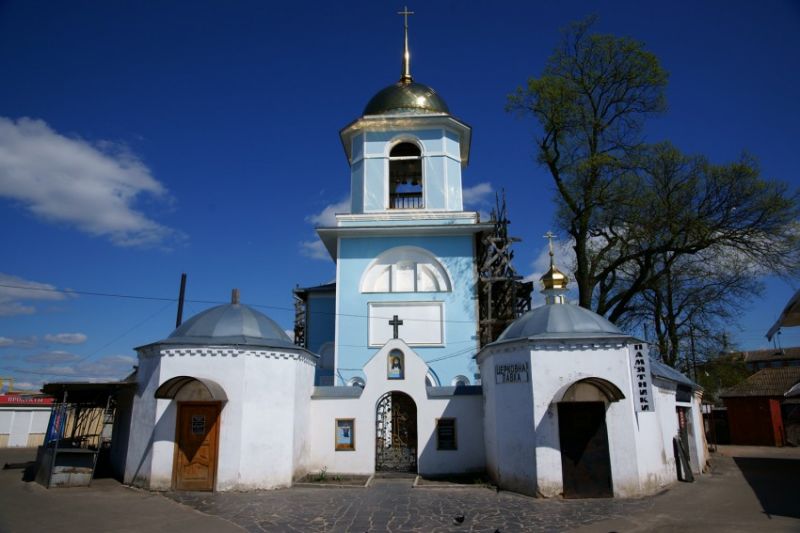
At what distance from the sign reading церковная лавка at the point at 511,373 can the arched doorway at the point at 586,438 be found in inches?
36.0

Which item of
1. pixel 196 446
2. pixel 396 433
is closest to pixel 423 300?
pixel 396 433

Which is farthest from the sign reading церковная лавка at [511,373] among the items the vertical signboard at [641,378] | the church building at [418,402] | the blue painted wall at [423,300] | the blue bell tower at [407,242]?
the blue painted wall at [423,300]

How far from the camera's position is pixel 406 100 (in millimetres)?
21906

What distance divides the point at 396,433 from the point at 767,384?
2695 cm

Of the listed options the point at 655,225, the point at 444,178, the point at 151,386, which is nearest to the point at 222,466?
the point at 151,386

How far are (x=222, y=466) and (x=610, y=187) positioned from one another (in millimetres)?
15426

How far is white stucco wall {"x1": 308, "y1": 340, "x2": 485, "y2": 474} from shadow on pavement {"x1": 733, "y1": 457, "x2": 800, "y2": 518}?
602 centimetres

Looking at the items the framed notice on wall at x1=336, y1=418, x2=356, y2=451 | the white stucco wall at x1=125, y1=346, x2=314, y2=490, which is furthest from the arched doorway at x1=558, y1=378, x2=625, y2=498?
the white stucco wall at x1=125, y1=346, x2=314, y2=490

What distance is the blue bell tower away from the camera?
18938 millimetres

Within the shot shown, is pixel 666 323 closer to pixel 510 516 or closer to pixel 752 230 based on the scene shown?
pixel 752 230

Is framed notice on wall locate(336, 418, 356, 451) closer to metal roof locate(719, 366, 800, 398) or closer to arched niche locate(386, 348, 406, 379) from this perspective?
arched niche locate(386, 348, 406, 379)

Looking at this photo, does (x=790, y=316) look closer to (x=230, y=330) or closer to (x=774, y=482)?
(x=774, y=482)

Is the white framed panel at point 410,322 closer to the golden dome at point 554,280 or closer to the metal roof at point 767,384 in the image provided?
the golden dome at point 554,280

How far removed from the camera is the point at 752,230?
60.0ft
